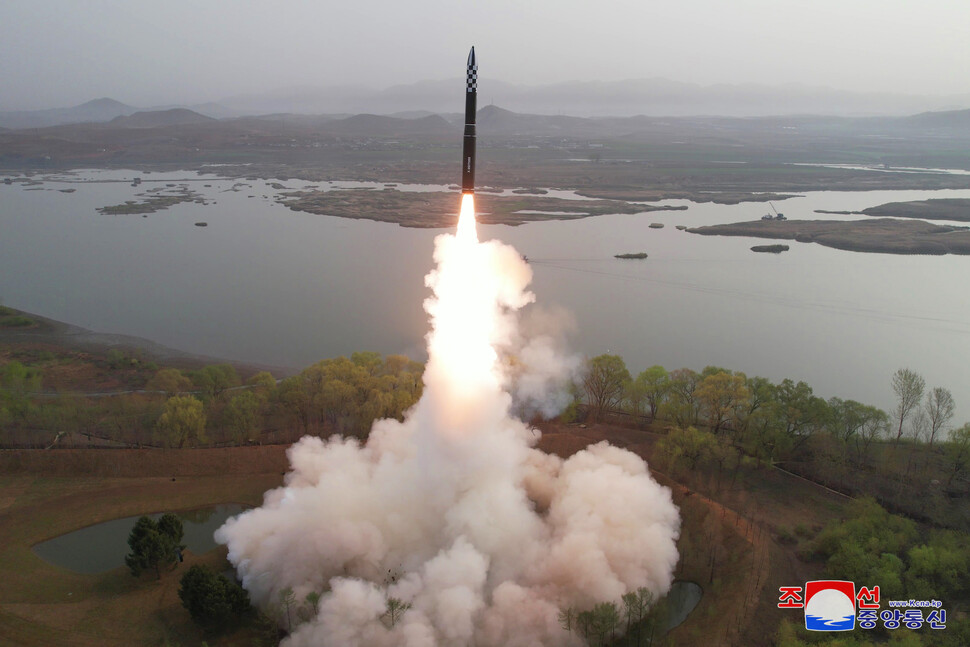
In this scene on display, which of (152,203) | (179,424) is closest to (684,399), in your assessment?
(179,424)

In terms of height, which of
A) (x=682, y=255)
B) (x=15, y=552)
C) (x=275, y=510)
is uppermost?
(x=682, y=255)

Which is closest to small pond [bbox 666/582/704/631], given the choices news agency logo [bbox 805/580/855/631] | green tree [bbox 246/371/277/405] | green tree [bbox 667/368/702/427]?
news agency logo [bbox 805/580/855/631]

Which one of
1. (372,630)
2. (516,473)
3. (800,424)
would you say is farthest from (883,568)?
(372,630)

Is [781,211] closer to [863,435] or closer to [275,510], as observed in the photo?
[863,435]

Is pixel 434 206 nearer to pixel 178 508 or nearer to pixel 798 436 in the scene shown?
pixel 798 436

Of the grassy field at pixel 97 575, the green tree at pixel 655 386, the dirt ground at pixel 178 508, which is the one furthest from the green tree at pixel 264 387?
the green tree at pixel 655 386

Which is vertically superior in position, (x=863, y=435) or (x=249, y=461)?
(x=863, y=435)

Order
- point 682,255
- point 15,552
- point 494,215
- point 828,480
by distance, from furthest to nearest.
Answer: point 494,215 < point 682,255 < point 828,480 < point 15,552
